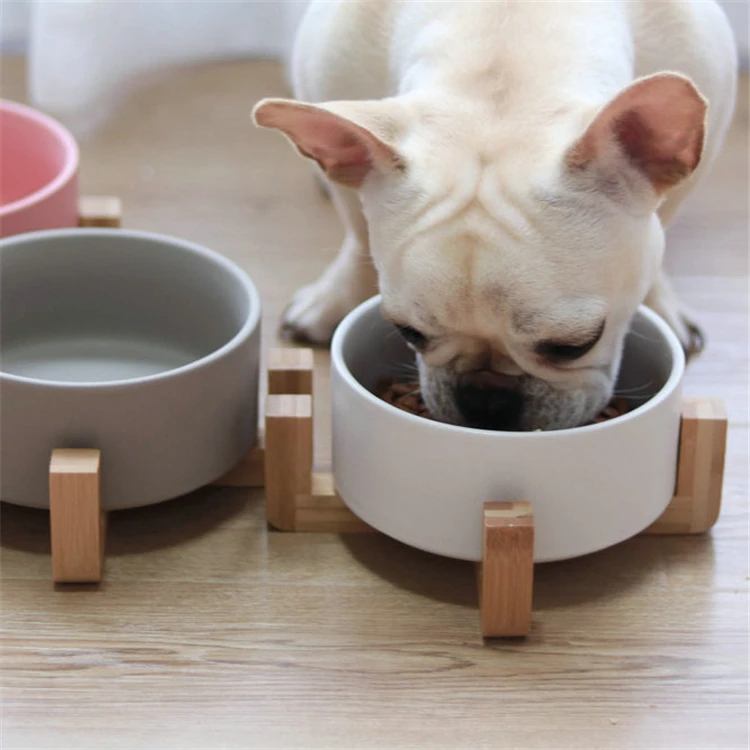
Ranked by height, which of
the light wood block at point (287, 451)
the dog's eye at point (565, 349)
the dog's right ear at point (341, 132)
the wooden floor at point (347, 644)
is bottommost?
the wooden floor at point (347, 644)

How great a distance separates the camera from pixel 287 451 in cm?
153

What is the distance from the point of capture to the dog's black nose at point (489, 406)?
1479 mm

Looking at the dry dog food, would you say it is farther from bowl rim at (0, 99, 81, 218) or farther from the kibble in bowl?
bowl rim at (0, 99, 81, 218)

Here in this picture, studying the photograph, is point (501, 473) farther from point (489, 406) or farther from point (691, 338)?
point (691, 338)

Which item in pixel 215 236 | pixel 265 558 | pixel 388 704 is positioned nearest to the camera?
pixel 388 704

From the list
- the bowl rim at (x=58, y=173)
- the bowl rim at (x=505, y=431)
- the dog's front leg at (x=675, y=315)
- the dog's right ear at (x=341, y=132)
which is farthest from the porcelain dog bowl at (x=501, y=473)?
the bowl rim at (x=58, y=173)

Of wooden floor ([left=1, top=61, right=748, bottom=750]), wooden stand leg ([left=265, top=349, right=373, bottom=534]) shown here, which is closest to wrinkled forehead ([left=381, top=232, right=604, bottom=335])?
wooden stand leg ([left=265, top=349, right=373, bottom=534])

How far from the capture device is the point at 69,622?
1.43 metres

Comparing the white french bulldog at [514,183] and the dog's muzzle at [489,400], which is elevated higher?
the white french bulldog at [514,183]

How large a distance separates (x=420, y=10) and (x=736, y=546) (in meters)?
0.76

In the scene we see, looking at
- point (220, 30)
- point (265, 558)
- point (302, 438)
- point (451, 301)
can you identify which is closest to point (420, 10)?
point (451, 301)

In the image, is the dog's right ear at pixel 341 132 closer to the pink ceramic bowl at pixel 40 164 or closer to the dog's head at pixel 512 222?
the dog's head at pixel 512 222

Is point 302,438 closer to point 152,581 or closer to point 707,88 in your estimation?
point 152,581

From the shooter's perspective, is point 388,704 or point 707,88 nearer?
point 388,704
